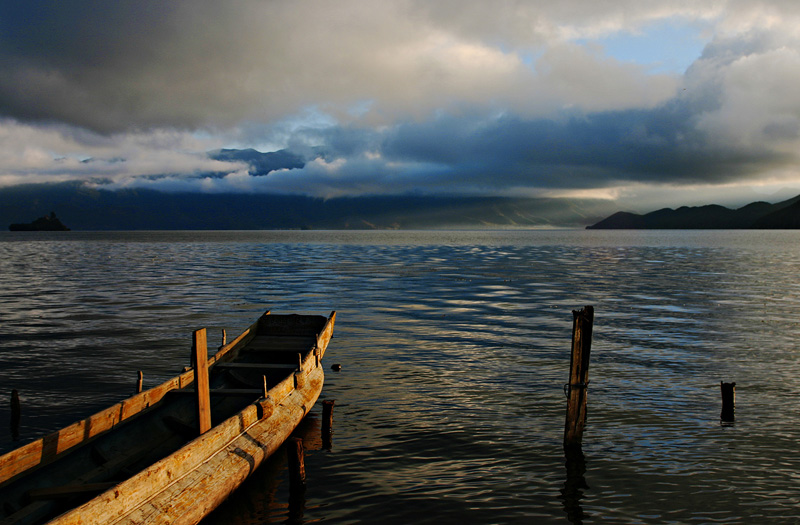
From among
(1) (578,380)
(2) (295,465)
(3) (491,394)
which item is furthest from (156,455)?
(3) (491,394)

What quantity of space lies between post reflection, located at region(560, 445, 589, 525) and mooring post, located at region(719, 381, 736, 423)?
506 cm

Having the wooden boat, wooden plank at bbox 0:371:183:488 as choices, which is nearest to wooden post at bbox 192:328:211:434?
the wooden boat

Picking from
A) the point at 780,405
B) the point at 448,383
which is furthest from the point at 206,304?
the point at 780,405

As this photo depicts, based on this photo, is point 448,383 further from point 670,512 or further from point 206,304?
point 206,304

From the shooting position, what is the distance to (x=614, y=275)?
62500mm

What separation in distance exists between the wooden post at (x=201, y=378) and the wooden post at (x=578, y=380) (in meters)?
8.63

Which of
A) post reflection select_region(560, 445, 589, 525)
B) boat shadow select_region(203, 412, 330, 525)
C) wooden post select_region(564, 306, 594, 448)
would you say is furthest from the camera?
wooden post select_region(564, 306, 594, 448)

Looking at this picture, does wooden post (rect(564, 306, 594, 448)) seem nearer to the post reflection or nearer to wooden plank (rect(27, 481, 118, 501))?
the post reflection

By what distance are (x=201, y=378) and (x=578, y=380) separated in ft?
29.5

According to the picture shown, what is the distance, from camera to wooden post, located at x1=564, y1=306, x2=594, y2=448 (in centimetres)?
1401

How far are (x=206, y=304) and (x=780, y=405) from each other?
33967mm

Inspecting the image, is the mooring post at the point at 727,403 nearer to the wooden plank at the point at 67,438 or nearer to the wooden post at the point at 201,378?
the wooden post at the point at 201,378

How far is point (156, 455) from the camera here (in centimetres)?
1230

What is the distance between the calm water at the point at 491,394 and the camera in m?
11.6
